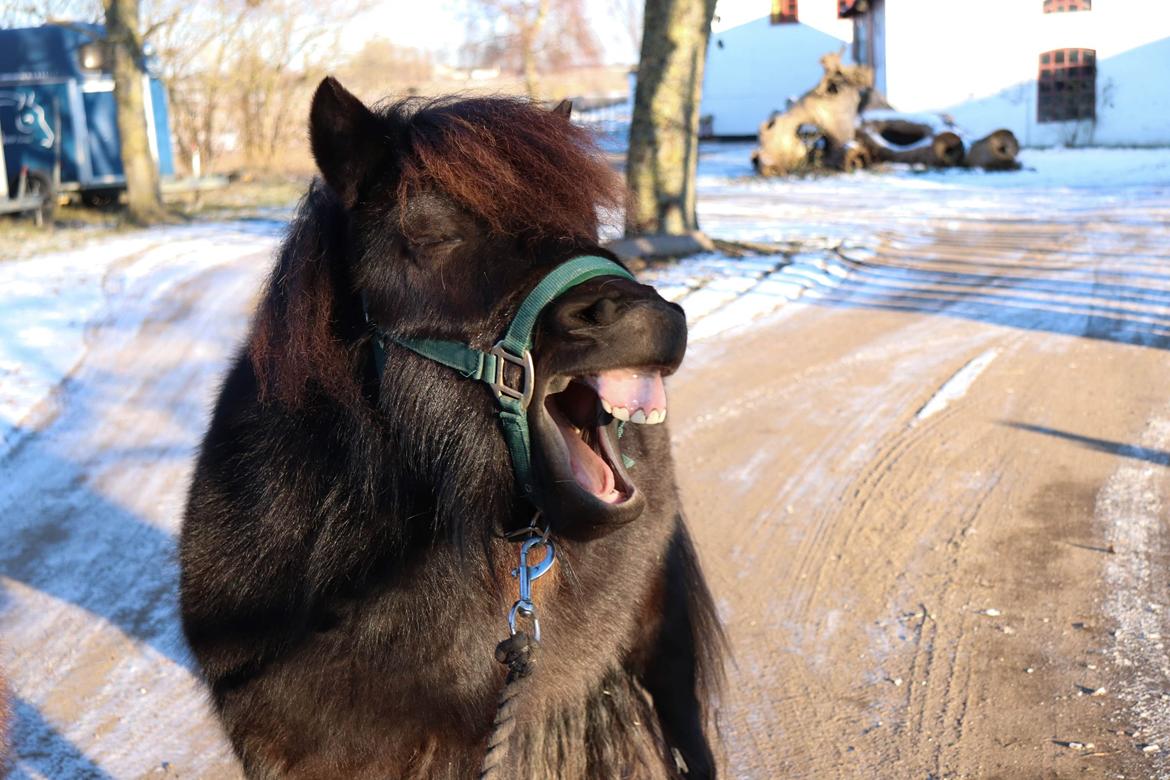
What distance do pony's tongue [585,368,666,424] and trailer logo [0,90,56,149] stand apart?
2109cm

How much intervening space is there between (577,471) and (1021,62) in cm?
3294

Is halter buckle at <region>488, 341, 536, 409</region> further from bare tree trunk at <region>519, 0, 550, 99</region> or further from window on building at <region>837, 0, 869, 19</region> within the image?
window on building at <region>837, 0, 869, 19</region>

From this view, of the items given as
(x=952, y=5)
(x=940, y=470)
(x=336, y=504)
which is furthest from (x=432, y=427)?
(x=952, y=5)

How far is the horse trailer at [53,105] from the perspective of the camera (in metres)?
19.8

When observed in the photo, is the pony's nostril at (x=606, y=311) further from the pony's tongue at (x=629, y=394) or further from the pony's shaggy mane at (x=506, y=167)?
the pony's shaggy mane at (x=506, y=167)

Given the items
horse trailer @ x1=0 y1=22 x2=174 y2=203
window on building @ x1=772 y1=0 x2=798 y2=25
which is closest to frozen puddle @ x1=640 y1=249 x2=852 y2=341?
horse trailer @ x1=0 y1=22 x2=174 y2=203

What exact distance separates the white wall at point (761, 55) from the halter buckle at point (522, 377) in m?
36.1

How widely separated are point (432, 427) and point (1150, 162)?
89.8ft

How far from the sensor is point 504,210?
86.8 inches

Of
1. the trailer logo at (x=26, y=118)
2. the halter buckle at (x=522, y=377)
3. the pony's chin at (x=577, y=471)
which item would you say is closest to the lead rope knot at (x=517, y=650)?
the pony's chin at (x=577, y=471)

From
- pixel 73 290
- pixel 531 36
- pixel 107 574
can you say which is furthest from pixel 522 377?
pixel 531 36

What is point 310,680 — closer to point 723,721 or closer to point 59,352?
point 723,721

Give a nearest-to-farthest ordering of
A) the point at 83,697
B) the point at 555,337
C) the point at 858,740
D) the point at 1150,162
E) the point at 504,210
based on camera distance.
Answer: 1. the point at 555,337
2. the point at 504,210
3. the point at 858,740
4. the point at 83,697
5. the point at 1150,162

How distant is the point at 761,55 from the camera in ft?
122
